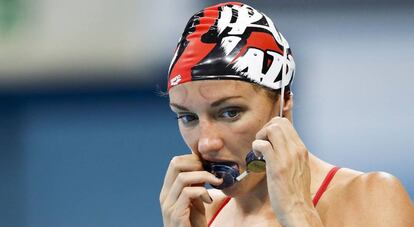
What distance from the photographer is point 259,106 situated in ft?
8.36

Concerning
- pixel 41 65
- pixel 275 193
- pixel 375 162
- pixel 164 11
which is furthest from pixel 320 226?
pixel 41 65

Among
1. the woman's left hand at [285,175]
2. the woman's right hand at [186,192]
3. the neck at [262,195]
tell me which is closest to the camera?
the woman's left hand at [285,175]

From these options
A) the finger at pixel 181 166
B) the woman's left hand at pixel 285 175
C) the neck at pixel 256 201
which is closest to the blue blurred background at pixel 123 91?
the neck at pixel 256 201

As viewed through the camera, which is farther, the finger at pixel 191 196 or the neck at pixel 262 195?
the neck at pixel 262 195

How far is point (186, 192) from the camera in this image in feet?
8.43

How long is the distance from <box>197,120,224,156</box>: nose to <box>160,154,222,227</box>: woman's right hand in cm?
6

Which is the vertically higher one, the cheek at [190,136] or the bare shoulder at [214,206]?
the cheek at [190,136]

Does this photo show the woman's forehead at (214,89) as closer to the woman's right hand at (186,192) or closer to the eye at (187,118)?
the eye at (187,118)

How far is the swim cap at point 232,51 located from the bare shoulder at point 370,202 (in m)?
0.33

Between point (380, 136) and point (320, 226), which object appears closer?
point (320, 226)

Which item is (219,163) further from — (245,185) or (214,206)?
(214,206)

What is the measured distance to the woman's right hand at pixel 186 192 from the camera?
2.55m

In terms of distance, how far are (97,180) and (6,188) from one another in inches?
23.6

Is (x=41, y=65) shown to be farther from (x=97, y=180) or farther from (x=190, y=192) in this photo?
(x=190, y=192)
